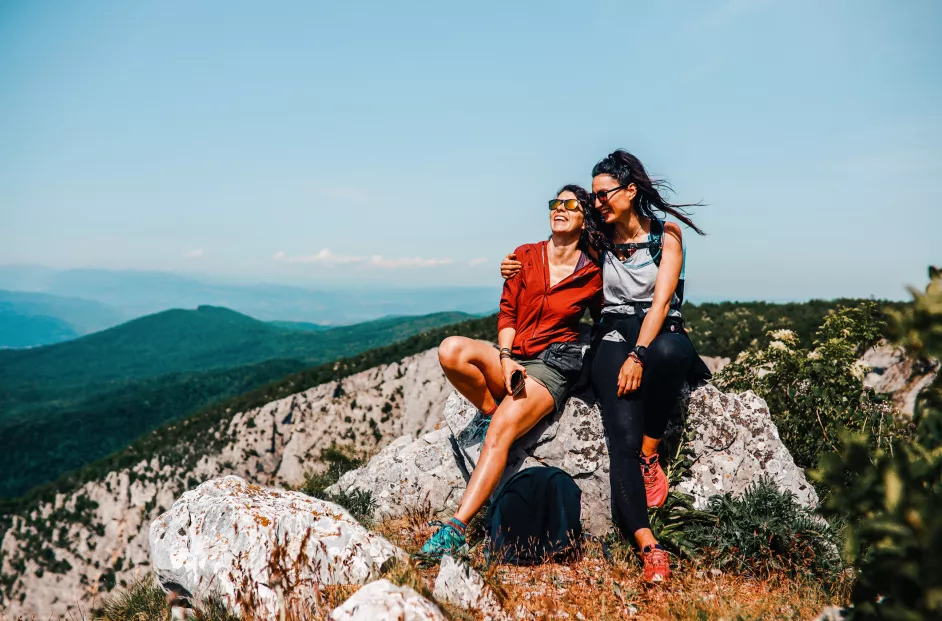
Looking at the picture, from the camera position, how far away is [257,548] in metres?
Result: 4.84

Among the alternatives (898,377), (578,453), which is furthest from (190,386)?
(578,453)

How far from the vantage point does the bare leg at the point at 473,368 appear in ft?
18.6

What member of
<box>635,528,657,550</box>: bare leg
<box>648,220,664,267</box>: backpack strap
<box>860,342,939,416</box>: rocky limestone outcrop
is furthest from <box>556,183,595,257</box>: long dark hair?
<box>860,342,939,416</box>: rocky limestone outcrop

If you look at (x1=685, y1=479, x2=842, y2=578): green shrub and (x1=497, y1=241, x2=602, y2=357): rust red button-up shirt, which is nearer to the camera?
(x1=685, y1=479, x2=842, y2=578): green shrub

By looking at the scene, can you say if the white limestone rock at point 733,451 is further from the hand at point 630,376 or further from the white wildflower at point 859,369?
the white wildflower at point 859,369

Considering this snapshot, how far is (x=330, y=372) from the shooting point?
3659cm

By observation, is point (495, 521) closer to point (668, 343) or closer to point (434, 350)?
point (668, 343)

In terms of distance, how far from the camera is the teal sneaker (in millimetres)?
4887

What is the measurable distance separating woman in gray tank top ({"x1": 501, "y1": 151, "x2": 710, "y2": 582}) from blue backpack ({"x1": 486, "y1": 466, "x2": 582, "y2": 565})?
514mm

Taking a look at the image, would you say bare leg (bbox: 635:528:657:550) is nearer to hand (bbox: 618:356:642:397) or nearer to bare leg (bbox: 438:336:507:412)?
hand (bbox: 618:356:642:397)

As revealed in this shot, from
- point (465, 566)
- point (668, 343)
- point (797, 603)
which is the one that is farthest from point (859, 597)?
point (668, 343)

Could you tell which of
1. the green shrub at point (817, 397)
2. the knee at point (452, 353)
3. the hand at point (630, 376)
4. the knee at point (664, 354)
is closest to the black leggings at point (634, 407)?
the knee at point (664, 354)

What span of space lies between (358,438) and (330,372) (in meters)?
7.86

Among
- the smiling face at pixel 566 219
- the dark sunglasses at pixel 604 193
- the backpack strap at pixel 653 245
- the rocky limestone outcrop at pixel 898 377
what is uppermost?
the dark sunglasses at pixel 604 193
